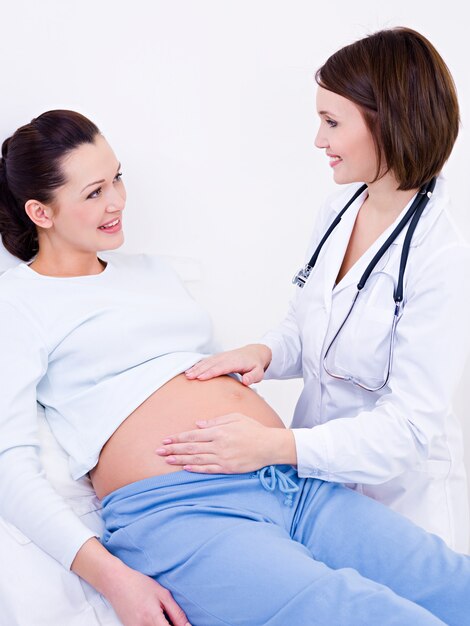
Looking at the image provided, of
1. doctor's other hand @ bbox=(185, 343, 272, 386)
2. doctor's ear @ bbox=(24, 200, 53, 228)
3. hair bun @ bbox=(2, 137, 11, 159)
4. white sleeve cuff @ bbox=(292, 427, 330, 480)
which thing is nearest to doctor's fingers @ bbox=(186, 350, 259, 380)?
doctor's other hand @ bbox=(185, 343, 272, 386)

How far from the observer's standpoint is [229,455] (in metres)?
1.48

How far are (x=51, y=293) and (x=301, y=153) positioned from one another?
3.36 feet

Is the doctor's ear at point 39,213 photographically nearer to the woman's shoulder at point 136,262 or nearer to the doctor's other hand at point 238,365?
the woman's shoulder at point 136,262

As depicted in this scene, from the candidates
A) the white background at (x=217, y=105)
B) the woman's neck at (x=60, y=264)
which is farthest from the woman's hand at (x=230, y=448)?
the white background at (x=217, y=105)

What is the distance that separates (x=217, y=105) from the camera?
218cm

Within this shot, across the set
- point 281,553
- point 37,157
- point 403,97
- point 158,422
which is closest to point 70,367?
point 158,422

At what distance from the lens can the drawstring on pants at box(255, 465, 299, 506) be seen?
1.51 meters

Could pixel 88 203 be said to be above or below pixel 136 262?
above

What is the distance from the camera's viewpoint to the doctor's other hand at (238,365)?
66.8 inches

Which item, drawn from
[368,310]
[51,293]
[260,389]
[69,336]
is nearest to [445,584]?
[368,310]

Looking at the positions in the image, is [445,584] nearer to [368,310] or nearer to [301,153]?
[368,310]

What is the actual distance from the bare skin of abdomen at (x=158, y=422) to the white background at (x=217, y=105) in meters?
0.62

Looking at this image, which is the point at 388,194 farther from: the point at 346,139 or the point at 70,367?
the point at 70,367

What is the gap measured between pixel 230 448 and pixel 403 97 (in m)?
0.79
